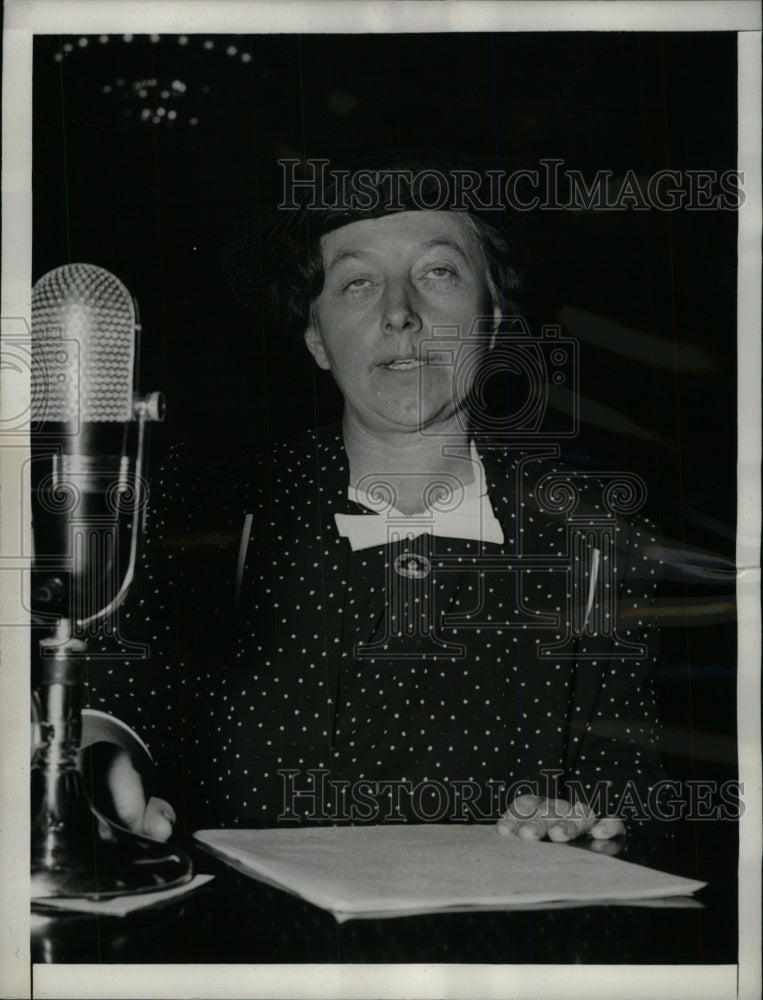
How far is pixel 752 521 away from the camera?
1.65 m

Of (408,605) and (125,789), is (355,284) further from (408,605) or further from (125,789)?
(125,789)

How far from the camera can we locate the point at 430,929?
159 cm

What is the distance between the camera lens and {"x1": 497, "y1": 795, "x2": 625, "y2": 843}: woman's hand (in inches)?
63.2

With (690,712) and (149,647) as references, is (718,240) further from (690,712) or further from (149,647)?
(149,647)

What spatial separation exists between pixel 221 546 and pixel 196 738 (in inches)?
11.9

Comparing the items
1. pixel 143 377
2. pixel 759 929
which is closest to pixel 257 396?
pixel 143 377

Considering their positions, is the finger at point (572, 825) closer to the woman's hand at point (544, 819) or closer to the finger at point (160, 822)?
the woman's hand at point (544, 819)

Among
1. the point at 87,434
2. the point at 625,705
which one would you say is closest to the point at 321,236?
the point at 87,434

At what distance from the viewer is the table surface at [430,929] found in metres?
1.59

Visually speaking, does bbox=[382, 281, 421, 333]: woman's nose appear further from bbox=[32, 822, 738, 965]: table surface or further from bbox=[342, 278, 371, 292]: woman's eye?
bbox=[32, 822, 738, 965]: table surface

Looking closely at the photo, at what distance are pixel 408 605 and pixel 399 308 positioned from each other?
459 millimetres
